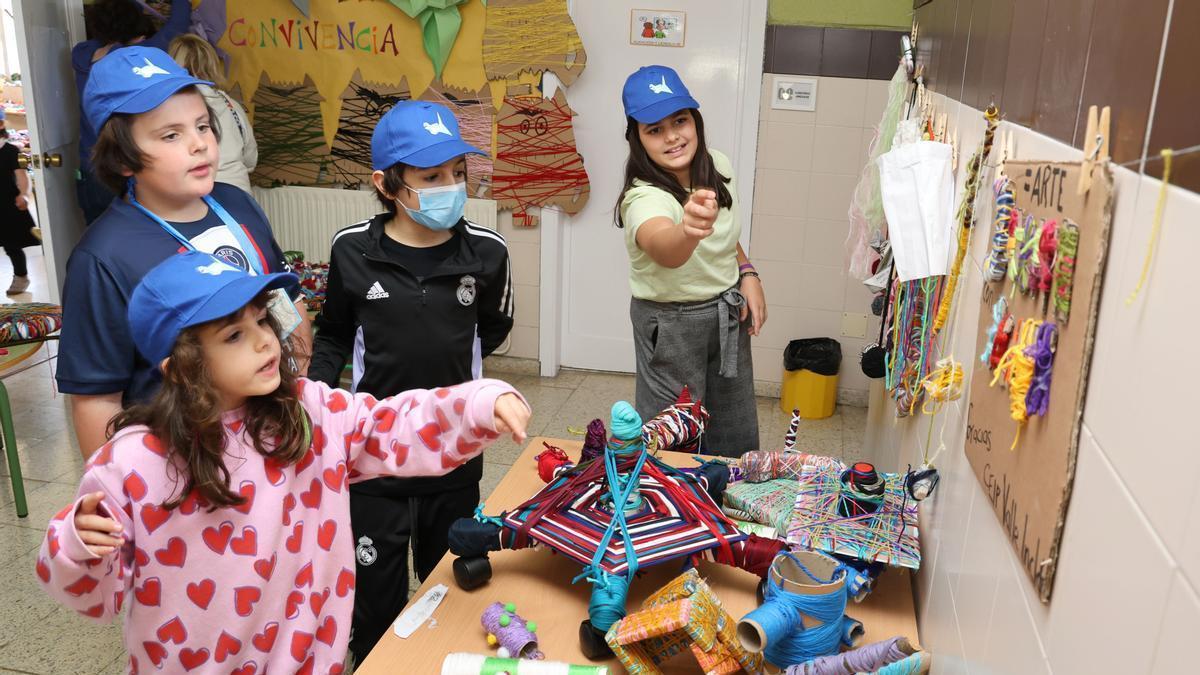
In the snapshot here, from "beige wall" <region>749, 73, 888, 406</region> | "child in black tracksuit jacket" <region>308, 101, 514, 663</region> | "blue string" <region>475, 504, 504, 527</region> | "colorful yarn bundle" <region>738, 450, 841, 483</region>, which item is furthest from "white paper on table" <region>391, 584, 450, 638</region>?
"beige wall" <region>749, 73, 888, 406</region>

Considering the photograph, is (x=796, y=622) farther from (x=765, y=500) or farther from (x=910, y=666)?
(x=765, y=500)

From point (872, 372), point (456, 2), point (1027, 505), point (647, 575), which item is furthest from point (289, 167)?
point (1027, 505)

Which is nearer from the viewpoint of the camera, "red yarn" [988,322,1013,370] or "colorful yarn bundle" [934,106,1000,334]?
"red yarn" [988,322,1013,370]

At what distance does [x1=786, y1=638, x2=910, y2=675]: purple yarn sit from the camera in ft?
3.98

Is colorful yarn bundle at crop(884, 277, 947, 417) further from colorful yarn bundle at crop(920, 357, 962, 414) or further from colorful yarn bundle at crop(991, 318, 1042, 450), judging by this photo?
colorful yarn bundle at crop(991, 318, 1042, 450)

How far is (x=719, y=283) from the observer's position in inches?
84.9

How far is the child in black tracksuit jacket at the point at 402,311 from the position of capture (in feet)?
5.91

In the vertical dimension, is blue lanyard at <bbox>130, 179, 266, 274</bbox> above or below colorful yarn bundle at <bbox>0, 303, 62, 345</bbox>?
above

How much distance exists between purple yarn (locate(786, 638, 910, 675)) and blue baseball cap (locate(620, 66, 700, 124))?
123cm

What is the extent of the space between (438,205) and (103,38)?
287 cm

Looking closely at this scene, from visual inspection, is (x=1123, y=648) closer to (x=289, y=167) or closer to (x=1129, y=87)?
(x=1129, y=87)

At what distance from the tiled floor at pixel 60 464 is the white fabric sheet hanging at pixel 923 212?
2054mm

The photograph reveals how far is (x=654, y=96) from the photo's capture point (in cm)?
205

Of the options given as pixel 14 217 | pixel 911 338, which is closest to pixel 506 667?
pixel 911 338
